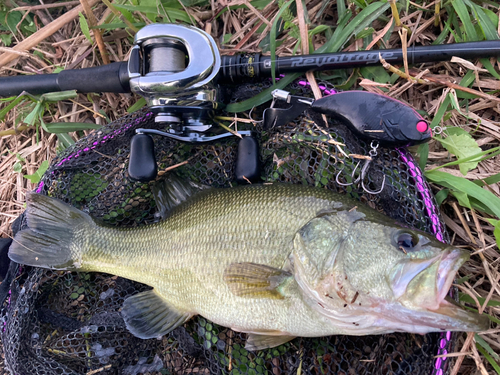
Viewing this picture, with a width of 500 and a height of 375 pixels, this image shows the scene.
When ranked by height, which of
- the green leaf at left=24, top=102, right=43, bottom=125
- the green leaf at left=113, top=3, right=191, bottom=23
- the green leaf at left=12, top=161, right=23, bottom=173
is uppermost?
the green leaf at left=113, top=3, right=191, bottom=23

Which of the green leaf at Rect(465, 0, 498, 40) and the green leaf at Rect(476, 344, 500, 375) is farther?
the green leaf at Rect(465, 0, 498, 40)

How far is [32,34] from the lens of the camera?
2830 mm

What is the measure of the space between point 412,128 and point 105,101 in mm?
2285

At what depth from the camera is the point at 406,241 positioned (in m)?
1.55

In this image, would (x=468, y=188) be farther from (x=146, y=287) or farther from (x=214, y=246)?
(x=146, y=287)

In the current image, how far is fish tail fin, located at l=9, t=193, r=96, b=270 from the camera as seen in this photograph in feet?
7.09

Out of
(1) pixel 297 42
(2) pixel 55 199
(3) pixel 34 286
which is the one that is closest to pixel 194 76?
(1) pixel 297 42

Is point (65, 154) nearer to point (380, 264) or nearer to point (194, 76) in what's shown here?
point (194, 76)

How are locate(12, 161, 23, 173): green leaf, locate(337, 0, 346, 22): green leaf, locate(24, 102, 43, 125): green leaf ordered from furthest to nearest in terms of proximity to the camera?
1. locate(12, 161, 23, 173): green leaf
2. locate(24, 102, 43, 125): green leaf
3. locate(337, 0, 346, 22): green leaf

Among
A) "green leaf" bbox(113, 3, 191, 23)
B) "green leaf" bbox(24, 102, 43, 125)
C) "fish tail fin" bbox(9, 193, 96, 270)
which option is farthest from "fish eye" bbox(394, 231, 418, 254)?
"green leaf" bbox(24, 102, 43, 125)

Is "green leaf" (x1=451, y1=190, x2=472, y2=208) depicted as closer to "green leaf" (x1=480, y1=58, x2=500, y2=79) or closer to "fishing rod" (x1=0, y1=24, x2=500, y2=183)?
"fishing rod" (x1=0, y1=24, x2=500, y2=183)

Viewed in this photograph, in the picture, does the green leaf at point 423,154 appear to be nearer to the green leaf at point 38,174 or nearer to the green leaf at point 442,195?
the green leaf at point 442,195

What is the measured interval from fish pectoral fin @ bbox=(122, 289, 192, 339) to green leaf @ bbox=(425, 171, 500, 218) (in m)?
1.74

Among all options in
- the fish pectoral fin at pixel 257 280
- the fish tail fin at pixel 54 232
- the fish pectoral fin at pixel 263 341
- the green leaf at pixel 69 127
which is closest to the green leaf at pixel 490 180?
the fish pectoral fin at pixel 257 280
